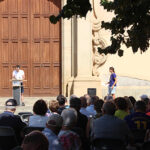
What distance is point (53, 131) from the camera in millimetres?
4992

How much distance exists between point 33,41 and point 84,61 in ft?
9.10

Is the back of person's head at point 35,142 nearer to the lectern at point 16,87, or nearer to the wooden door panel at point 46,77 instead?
the lectern at point 16,87

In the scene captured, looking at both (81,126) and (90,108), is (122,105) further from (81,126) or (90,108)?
(90,108)

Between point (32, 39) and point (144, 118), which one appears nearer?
point (144, 118)

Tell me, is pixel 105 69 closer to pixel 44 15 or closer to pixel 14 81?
pixel 44 15

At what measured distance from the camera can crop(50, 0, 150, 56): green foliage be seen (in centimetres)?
595

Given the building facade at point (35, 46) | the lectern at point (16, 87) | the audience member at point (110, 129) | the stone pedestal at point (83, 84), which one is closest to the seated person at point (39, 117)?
the audience member at point (110, 129)

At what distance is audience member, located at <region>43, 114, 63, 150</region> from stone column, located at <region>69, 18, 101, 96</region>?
12.0 m

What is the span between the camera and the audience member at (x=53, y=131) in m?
4.84

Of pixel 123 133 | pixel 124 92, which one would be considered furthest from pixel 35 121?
pixel 124 92

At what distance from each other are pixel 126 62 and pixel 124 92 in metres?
1.38

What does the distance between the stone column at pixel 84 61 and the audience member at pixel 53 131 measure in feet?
39.4

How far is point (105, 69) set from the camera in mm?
17984

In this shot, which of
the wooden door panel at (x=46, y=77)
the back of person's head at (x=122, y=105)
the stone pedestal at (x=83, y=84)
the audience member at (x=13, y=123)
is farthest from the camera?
the wooden door panel at (x=46, y=77)
